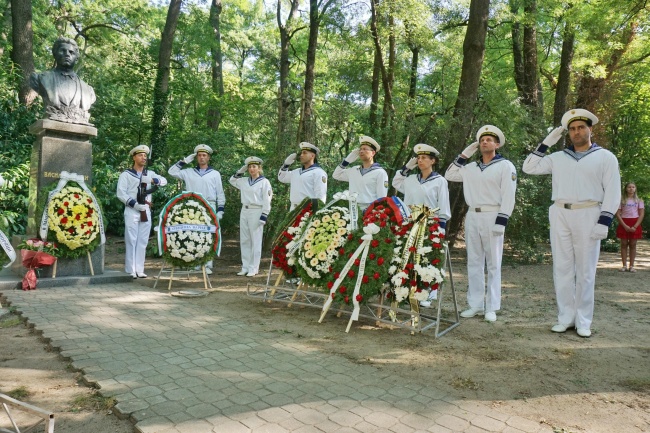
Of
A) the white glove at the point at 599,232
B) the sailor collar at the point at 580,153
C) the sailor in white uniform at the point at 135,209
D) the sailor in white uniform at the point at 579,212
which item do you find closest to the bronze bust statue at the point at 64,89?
the sailor in white uniform at the point at 135,209

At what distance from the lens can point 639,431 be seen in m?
3.24

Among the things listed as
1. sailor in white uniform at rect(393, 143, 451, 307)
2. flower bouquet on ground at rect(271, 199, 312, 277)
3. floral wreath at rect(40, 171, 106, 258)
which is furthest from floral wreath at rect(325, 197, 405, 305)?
floral wreath at rect(40, 171, 106, 258)

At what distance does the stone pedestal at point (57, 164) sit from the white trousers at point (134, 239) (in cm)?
55

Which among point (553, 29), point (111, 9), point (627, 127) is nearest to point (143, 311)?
point (553, 29)

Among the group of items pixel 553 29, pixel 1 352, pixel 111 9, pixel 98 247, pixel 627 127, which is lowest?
pixel 1 352

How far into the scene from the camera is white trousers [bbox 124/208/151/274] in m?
8.80

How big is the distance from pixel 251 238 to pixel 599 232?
20.8 ft

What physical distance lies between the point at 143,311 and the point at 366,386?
3544 millimetres

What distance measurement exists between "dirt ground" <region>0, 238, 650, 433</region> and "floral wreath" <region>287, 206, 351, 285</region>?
24.7 inches

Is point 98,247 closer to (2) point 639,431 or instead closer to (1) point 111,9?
(2) point 639,431

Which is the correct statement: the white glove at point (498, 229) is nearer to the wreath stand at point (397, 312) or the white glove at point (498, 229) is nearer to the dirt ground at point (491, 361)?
the wreath stand at point (397, 312)

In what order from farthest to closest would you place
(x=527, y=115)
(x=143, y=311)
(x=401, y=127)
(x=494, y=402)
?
(x=401, y=127), (x=527, y=115), (x=143, y=311), (x=494, y=402)

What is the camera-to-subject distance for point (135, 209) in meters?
8.85

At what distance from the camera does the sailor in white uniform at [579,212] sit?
5320 millimetres
